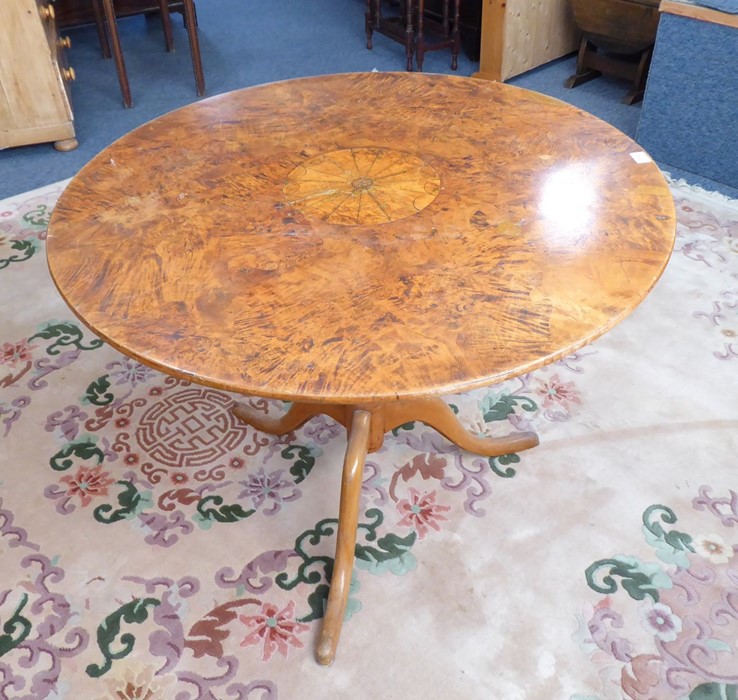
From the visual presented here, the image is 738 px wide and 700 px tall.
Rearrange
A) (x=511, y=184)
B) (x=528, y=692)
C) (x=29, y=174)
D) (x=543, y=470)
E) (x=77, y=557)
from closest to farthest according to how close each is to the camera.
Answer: (x=528, y=692), (x=511, y=184), (x=77, y=557), (x=543, y=470), (x=29, y=174)

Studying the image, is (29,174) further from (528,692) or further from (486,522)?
(528,692)

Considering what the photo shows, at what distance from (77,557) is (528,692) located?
922 mm

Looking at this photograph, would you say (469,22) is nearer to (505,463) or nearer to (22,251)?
(22,251)

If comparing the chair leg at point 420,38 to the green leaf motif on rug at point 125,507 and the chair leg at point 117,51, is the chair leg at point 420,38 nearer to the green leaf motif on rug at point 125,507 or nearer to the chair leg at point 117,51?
the chair leg at point 117,51

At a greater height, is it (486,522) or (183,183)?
(183,183)

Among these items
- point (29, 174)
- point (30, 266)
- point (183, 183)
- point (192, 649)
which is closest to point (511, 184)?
point (183, 183)

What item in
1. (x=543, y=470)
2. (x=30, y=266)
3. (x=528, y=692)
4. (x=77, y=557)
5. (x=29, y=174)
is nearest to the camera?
(x=528, y=692)

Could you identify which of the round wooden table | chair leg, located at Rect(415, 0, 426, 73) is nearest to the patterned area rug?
the round wooden table

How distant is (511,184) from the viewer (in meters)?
1.36

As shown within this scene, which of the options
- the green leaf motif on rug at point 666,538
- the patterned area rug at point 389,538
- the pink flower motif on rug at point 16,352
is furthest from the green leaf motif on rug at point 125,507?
the green leaf motif on rug at point 666,538

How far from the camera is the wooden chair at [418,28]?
351 cm

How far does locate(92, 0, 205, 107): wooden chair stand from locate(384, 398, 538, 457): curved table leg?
2.46m

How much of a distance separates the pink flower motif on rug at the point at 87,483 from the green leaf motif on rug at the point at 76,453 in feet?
0.11

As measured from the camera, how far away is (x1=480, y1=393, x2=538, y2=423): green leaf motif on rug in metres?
1.80
